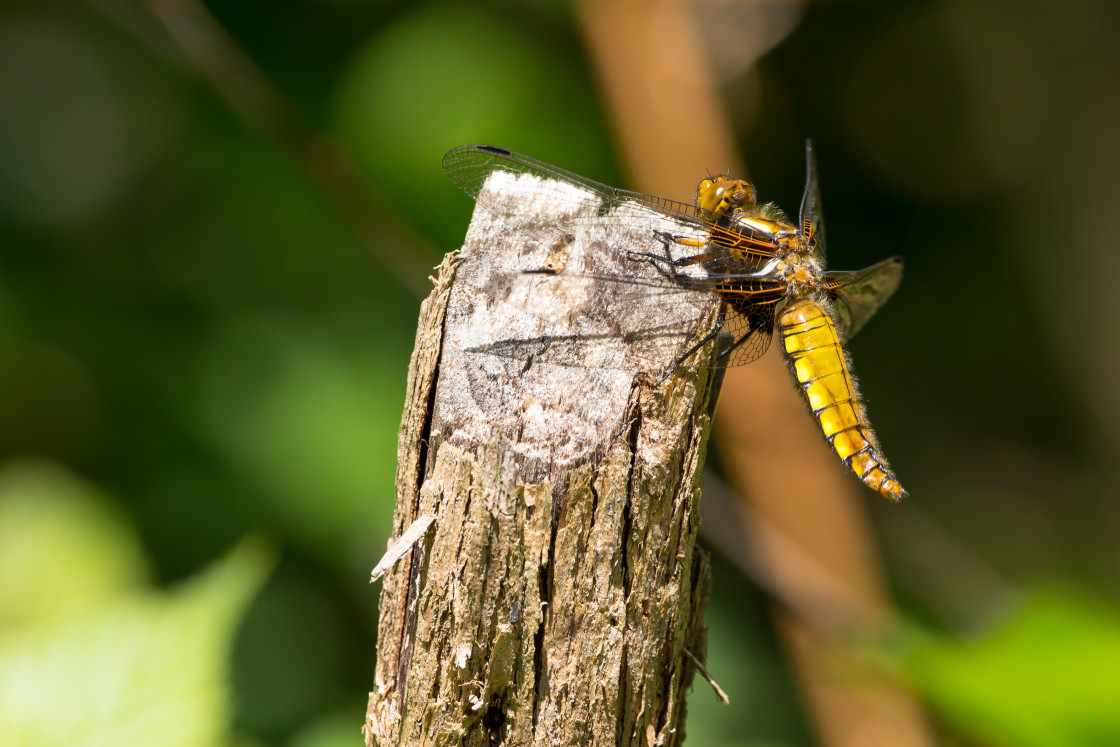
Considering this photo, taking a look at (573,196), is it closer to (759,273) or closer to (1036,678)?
(759,273)

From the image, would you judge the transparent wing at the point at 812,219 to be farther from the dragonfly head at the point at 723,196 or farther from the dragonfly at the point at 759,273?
the dragonfly head at the point at 723,196

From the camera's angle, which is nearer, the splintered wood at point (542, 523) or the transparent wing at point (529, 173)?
the splintered wood at point (542, 523)

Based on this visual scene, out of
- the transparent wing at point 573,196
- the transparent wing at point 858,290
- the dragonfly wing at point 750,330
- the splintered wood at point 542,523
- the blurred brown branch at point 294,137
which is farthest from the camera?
the blurred brown branch at point 294,137

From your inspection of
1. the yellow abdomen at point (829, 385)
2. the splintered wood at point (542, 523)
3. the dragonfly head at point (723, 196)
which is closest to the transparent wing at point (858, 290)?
the yellow abdomen at point (829, 385)

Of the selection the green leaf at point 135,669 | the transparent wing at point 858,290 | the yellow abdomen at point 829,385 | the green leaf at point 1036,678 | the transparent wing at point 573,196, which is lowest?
the green leaf at point 135,669

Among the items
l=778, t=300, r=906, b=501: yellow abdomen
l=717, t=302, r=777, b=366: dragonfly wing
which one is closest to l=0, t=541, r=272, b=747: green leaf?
l=717, t=302, r=777, b=366: dragonfly wing

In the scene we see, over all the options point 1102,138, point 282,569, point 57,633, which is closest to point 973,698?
point 57,633

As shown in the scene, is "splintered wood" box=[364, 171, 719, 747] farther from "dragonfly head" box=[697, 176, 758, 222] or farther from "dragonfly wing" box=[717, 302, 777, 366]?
"dragonfly head" box=[697, 176, 758, 222]

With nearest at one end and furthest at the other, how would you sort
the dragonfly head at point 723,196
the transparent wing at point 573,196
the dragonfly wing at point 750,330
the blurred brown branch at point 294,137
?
the transparent wing at point 573,196 < the dragonfly wing at point 750,330 < the dragonfly head at point 723,196 < the blurred brown branch at point 294,137
